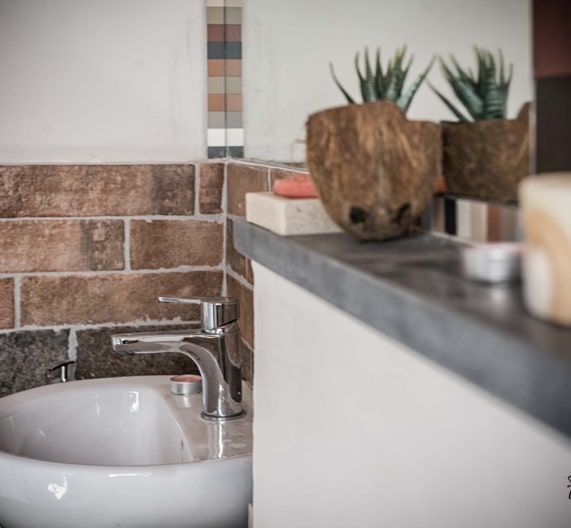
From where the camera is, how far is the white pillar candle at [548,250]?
518mm

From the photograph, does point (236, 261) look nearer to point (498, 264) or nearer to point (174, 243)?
point (174, 243)

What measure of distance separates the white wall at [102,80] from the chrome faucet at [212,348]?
467 millimetres

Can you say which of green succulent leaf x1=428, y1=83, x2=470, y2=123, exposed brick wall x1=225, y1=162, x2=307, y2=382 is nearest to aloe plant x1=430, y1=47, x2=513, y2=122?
green succulent leaf x1=428, y1=83, x2=470, y2=123

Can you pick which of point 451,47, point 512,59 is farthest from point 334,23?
point 512,59

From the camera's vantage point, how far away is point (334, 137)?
805 millimetres

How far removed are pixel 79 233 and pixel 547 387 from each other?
57.4 inches

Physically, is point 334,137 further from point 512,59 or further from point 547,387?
point 547,387

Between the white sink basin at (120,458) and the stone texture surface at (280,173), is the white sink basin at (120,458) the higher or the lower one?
the lower one

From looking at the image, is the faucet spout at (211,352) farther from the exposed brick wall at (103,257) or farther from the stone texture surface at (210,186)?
the stone texture surface at (210,186)

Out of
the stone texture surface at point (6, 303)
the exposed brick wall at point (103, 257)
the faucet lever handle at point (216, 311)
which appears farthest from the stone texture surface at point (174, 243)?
the faucet lever handle at point (216, 311)

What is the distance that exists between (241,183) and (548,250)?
3.98 feet

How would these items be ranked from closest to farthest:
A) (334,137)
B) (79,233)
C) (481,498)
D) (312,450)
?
(481,498)
(334,137)
(312,450)
(79,233)

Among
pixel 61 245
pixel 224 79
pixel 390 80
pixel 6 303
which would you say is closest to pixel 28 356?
pixel 6 303

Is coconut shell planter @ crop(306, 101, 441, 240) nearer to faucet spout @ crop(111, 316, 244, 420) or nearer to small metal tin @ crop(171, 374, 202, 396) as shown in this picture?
faucet spout @ crop(111, 316, 244, 420)
